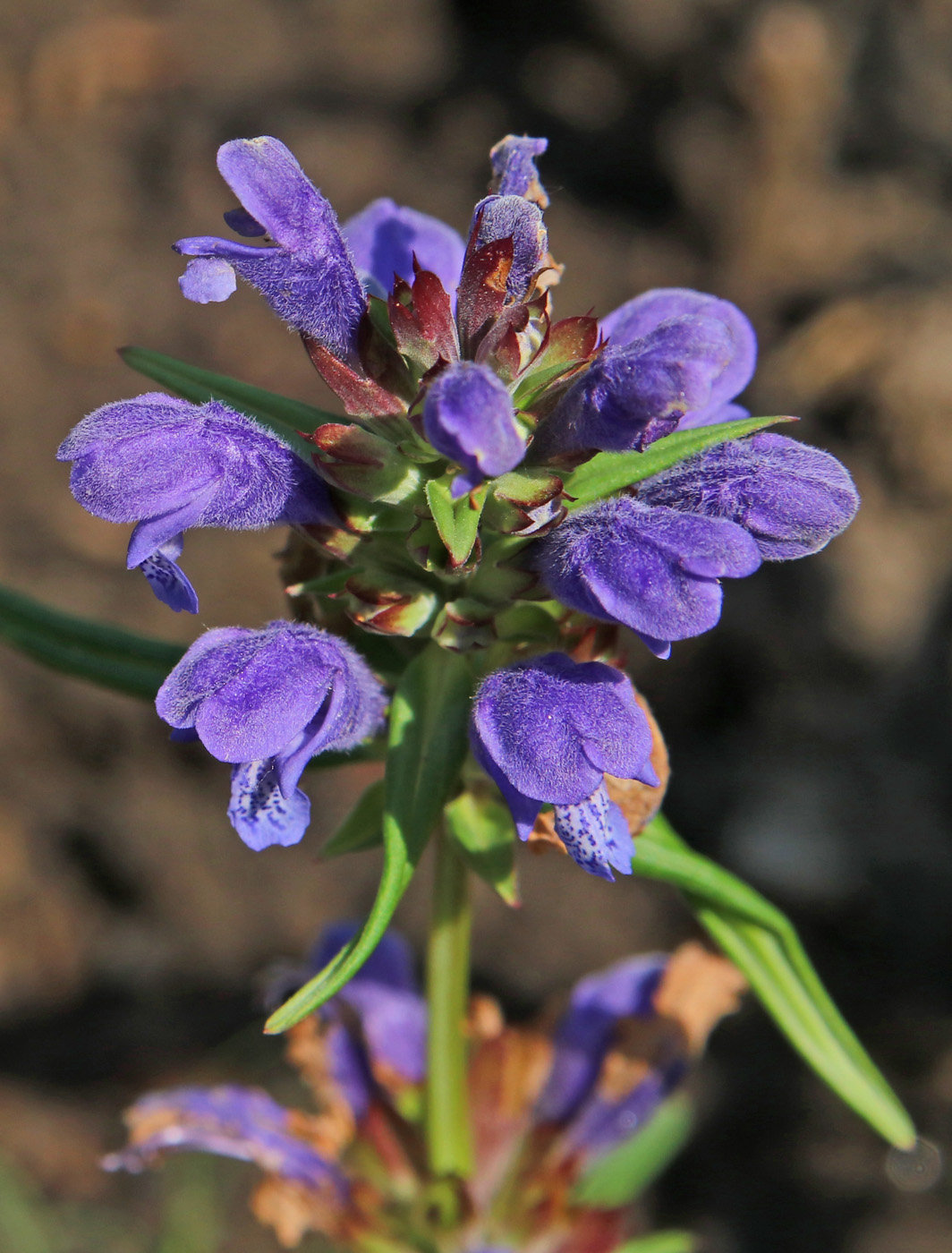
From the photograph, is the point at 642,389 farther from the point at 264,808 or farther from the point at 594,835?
the point at 264,808

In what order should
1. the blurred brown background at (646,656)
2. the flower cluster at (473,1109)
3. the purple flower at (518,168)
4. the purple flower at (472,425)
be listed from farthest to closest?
1. the blurred brown background at (646,656)
2. the flower cluster at (473,1109)
3. the purple flower at (518,168)
4. the purple flower at (472,425)

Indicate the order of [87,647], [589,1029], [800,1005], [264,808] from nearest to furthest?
[264,808]
[800,1005]
[87,647]
[589,1029]

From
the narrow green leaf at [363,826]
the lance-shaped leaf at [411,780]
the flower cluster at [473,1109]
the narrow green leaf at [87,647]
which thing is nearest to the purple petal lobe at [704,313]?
the lance-shaped leaf at [411,780]

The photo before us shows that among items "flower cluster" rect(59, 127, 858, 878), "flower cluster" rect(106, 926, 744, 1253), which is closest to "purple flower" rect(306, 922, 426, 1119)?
"flower cluster" rect(106, 926, 744, 1253)

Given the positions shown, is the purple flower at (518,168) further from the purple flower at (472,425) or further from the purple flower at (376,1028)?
the purple flower at (376,1028)

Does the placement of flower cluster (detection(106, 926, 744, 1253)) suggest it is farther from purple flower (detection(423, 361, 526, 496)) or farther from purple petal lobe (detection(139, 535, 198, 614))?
purple flower (detection(423, 361, 526, 496))

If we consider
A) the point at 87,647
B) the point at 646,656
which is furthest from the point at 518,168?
the point at 646,656
